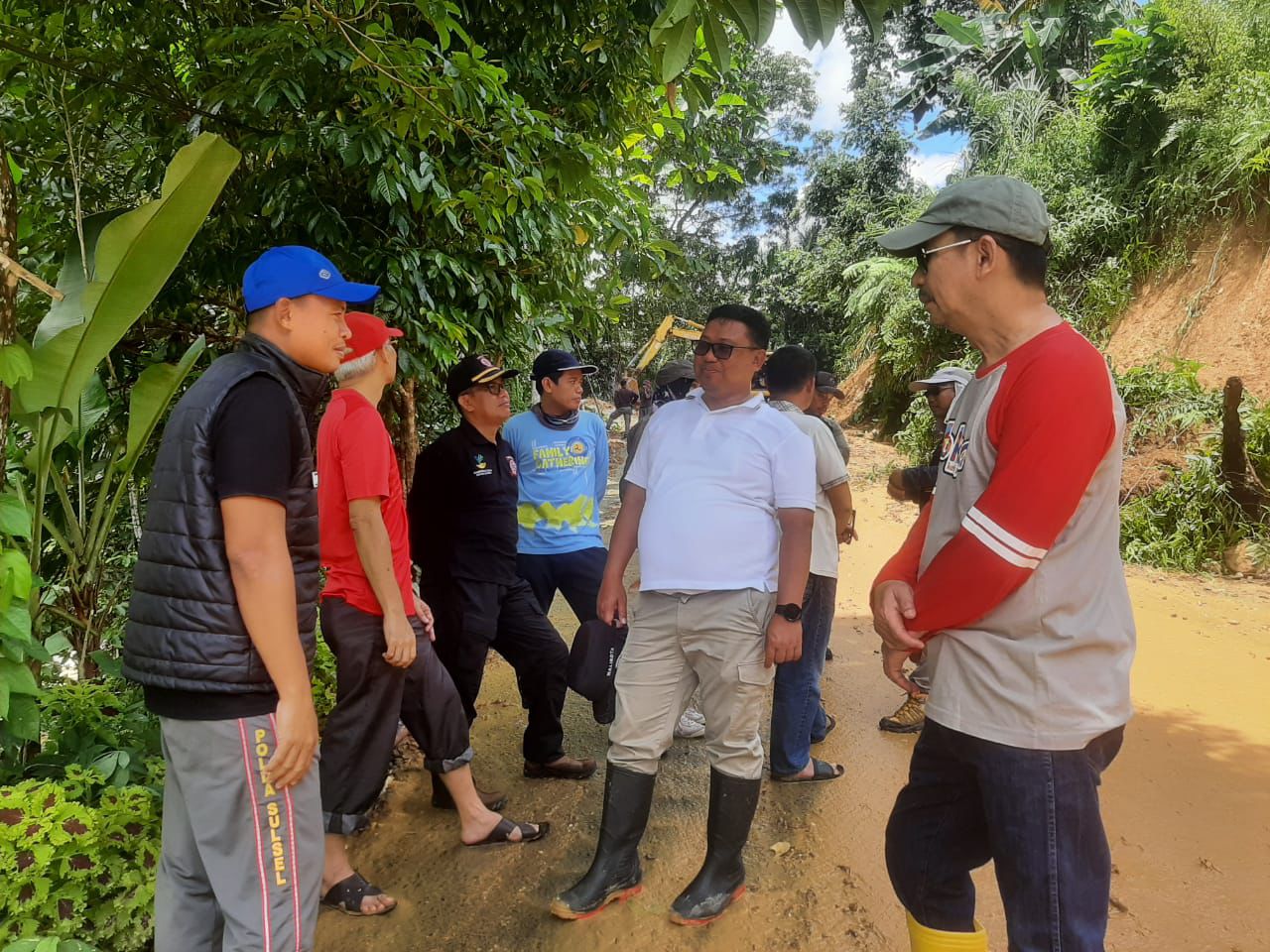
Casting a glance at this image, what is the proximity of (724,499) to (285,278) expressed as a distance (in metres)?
1.49

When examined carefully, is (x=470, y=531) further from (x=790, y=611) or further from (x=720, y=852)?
(x=720, y=852)

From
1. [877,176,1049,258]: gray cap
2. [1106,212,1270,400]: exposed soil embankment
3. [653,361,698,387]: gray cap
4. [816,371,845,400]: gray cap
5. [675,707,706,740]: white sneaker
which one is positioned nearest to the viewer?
[877,176,1049,258]: gray cap

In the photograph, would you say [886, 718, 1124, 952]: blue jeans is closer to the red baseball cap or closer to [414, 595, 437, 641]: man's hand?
[414, 595, 437, 641]: man's hand

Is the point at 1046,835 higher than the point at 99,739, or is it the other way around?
the point at 1046,835

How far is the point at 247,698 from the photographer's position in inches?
67.7

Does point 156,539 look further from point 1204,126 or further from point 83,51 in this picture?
point 1204,126

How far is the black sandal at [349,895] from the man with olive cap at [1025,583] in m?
2.07

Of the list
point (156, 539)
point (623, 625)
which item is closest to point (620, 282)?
point (623, 625)

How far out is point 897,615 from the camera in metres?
1.75

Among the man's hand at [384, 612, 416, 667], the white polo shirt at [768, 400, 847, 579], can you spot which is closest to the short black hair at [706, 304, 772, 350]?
the white polo shirt at [768, 400, 847, 579]

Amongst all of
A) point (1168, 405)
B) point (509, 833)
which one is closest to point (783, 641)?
point (509, 833)

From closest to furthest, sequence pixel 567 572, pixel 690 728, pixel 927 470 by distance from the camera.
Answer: pixel 927 470 → pixel 567 572 → pixel 690 728

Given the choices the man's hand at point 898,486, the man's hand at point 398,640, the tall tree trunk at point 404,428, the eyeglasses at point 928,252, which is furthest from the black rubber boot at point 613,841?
the tall tree trunk at point 404,428

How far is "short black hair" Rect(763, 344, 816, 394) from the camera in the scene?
3.79 metres
